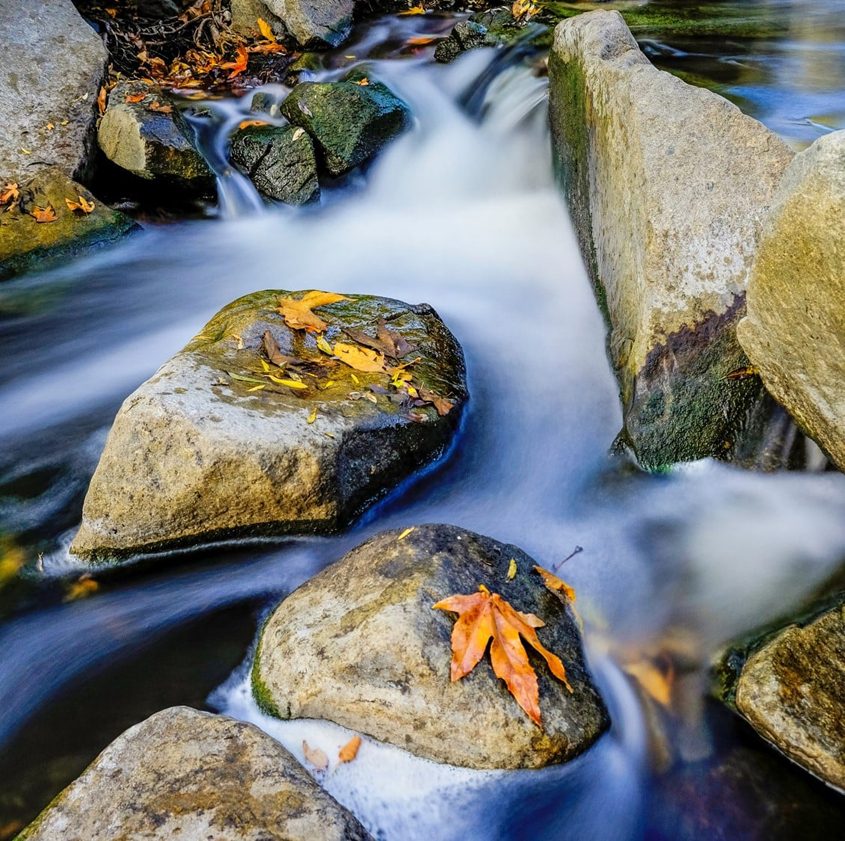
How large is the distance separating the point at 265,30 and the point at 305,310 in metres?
6.55

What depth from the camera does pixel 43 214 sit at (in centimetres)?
670

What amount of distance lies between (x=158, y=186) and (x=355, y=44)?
3.59 meters

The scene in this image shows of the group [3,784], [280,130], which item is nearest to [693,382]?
[3,784]

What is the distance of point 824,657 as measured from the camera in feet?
9.89

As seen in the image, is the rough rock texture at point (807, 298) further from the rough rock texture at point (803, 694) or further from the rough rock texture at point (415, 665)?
the rough rock texture at point (415, 665)

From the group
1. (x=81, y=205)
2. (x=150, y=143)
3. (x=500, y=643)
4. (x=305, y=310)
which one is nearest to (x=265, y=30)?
(x=150, y=143)

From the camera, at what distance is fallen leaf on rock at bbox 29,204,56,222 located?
263 inches

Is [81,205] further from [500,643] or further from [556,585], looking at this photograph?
[500,643]

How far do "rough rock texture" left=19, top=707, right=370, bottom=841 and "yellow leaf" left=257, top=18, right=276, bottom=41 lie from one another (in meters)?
9.11

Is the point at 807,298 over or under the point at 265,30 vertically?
under

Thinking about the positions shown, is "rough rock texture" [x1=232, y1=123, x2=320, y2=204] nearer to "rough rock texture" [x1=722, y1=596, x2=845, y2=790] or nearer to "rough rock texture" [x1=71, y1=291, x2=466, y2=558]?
"rough rock texture" [x1=71, y1=291, x2=466, y2=558]

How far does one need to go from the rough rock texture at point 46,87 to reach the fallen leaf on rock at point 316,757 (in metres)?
6.14

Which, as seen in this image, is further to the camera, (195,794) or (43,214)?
(43,214)

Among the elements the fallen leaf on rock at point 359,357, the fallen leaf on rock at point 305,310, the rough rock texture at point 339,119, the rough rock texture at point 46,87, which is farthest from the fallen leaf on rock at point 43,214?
the fallen leaf on rock at point 359,357
